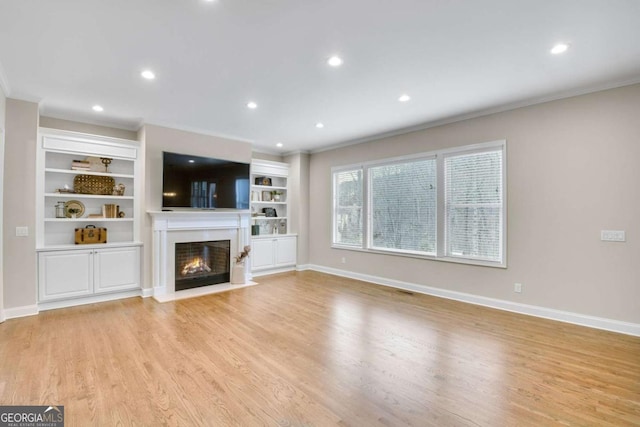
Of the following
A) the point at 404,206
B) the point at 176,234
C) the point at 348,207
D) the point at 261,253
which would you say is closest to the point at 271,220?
the point at 261,253

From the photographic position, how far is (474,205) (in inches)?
174

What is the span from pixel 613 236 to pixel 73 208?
7149mm

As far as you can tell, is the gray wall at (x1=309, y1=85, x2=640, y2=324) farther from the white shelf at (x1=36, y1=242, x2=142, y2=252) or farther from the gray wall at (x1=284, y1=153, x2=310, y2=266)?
the white shelf at (x1=36, y1=242, x2=142, y2=252)

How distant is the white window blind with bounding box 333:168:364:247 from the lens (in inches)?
241

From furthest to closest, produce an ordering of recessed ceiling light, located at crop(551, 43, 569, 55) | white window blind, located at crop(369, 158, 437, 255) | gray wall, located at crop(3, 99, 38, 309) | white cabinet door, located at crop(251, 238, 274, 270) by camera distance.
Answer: white cabinet door, located at crop(251, 238, 274, 270), white window blind, located at crop(369, 158, 437, 255), gray wall, located at crop(3, 99, 38, 309), recessed ceiling light, located at crop(551, 43, 569, 55)

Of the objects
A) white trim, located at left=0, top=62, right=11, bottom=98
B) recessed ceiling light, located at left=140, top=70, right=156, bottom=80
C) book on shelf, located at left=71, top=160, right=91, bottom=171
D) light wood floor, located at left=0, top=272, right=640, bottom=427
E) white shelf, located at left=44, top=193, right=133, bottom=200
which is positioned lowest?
light wood floor, located at left=0, top=272, right=640, bottom=427

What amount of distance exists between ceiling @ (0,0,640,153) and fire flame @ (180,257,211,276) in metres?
2.50

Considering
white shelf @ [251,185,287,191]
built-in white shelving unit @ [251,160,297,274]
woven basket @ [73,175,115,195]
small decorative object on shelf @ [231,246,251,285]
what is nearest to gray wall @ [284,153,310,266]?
built-in white shelving unit @ [251,160,297,274]

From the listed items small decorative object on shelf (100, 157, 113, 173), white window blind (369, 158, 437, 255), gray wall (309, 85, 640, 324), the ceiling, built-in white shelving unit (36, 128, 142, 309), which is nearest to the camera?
the ceiling

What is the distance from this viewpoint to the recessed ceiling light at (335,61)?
2.86 meters

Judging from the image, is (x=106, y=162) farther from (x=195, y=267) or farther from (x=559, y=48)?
(x=559, y=48)

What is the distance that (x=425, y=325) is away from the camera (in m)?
3.55

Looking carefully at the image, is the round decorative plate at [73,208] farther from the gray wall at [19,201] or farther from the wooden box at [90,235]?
the gray wall at [19,201]

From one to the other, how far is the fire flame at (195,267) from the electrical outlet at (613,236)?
576 cm
